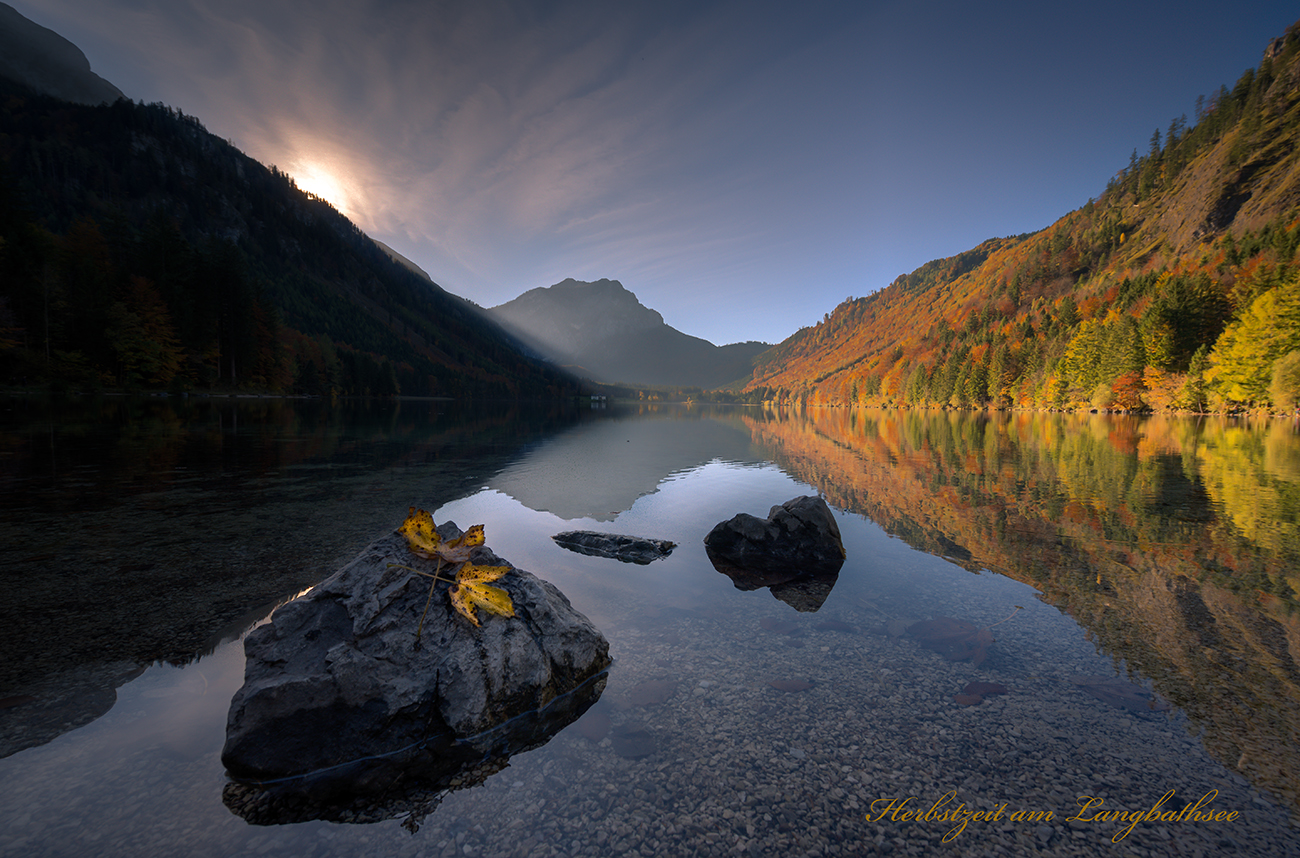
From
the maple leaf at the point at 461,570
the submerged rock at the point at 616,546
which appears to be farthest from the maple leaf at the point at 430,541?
the submerged rock at the point at 616,546

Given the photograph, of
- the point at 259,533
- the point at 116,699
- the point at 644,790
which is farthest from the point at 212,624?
the point at 644,790

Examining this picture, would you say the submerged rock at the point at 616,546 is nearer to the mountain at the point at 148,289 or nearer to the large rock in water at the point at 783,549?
the large rock in water at the point at 783,549

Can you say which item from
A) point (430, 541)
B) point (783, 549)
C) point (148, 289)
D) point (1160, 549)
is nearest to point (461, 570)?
point (430, 541)

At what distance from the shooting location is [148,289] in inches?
2672

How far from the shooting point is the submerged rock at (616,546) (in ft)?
36.0

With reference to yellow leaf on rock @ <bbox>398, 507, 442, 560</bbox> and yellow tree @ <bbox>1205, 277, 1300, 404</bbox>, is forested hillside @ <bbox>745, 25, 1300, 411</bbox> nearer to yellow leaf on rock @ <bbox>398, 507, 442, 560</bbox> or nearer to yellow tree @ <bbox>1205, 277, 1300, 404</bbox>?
yellow tree @ <bbox>1205, 277, 1300, 404</bbox>

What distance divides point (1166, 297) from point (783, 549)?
327ft

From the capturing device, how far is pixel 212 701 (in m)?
5.07

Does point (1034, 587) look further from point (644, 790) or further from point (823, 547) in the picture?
point (644, 790)

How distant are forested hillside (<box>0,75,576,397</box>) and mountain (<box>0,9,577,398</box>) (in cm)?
24

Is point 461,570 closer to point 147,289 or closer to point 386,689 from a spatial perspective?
point 386,689

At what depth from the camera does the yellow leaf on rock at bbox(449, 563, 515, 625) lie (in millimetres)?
5418

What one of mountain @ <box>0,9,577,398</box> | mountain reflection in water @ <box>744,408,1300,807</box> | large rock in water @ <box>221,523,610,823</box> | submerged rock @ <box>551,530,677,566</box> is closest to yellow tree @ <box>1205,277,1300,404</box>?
mountain reflection in water @ <box>744,408,1300,807</box>

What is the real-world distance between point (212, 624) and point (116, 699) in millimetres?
1736
